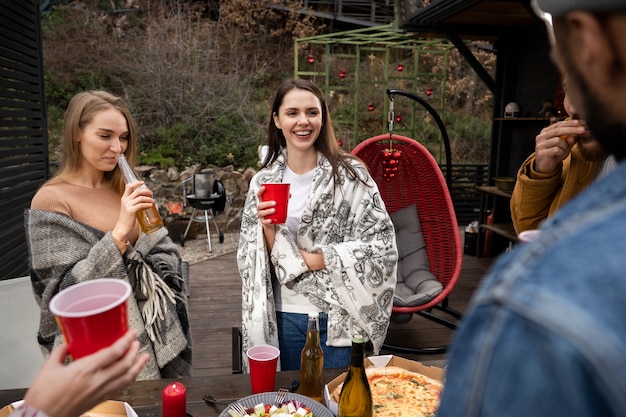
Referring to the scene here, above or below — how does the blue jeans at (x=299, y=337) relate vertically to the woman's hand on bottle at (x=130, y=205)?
below

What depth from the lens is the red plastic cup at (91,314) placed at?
2.09 ft

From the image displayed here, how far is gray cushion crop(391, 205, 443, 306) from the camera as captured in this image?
3.72m

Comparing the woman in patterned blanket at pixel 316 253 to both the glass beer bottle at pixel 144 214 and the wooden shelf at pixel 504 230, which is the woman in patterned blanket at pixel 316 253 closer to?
the glass beer bottle at pixel 144 214

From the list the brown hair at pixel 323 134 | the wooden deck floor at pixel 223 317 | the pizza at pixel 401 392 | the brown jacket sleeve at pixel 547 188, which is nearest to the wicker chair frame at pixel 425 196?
the wooden deck floor at pixel 223 317

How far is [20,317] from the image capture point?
195 cm

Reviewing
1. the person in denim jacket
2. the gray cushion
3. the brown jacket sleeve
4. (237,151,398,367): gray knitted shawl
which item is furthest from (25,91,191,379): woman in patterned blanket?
the gray cushion

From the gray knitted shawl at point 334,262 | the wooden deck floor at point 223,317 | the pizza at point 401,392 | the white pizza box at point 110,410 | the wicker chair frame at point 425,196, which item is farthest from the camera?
the wicker chair frame at point 425,196

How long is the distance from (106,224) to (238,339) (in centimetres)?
73

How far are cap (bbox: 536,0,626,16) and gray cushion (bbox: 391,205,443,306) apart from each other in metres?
3.35

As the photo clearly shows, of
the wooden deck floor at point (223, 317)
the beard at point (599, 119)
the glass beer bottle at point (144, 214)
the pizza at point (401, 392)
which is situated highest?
the beard at point (599, 119)

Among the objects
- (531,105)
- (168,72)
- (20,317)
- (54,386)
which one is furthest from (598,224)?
(168,72)

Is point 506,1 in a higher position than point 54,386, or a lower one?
higher

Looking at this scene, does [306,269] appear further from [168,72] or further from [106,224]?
[168,72]

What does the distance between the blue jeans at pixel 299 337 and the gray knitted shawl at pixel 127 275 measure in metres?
0.42
